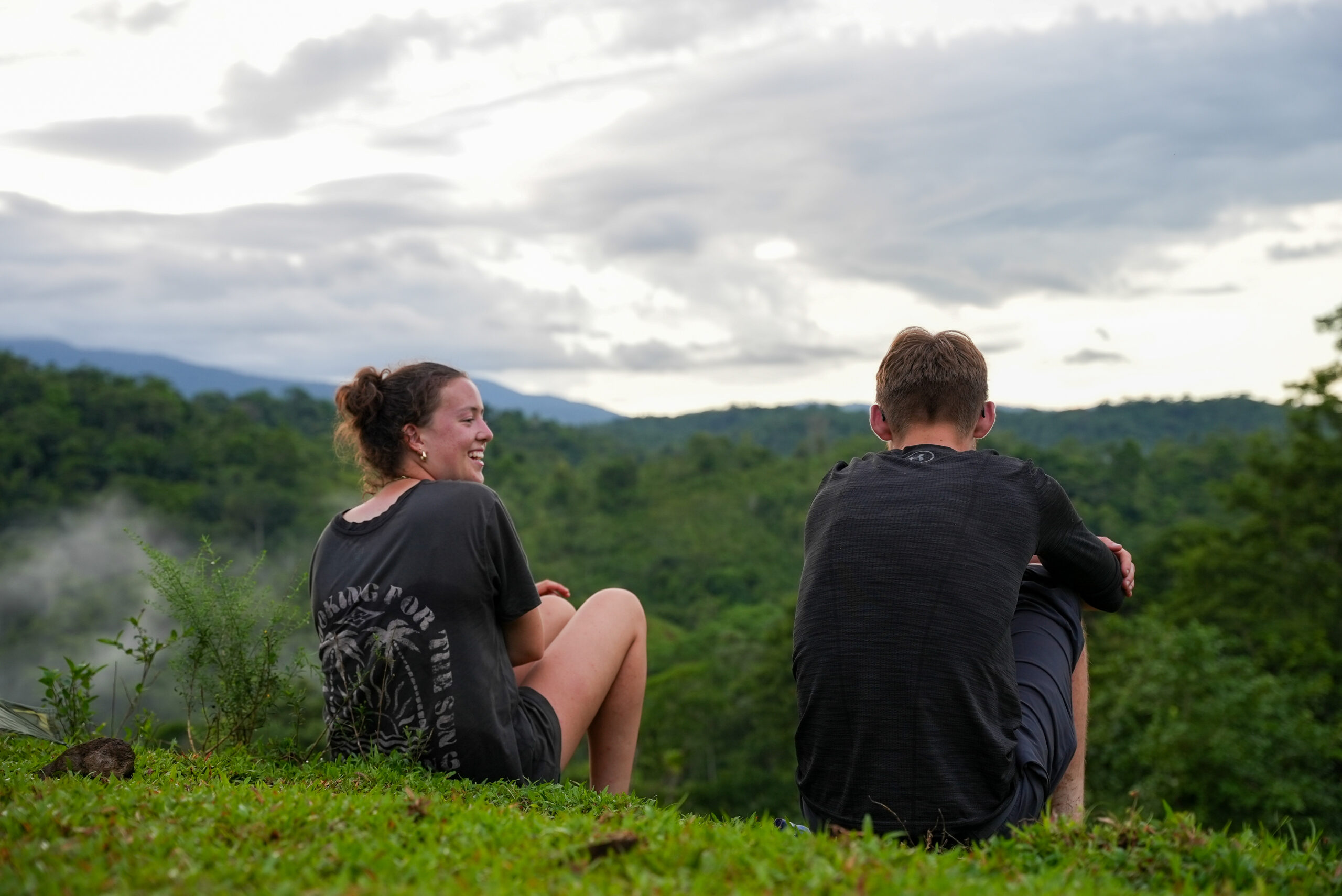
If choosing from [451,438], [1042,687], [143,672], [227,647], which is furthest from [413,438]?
[1042,687]

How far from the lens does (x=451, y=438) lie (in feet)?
13.0

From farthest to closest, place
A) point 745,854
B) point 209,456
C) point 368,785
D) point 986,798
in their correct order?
point 209,456 → point 368,785 → point 986,798 → point 745,854

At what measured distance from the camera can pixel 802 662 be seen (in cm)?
305

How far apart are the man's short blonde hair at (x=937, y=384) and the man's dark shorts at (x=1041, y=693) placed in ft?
1.87

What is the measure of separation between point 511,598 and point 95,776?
1.26 m

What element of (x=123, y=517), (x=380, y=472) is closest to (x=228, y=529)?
(x=123, y=517)

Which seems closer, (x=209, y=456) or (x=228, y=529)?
(x=228, y=529)

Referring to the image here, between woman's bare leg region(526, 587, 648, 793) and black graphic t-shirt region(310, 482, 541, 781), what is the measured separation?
0.31 metres

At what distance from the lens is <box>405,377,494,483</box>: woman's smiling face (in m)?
3.95

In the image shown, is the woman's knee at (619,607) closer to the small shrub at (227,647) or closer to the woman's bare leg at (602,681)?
the woman's bare leg at (602,681)

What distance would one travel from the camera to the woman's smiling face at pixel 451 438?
395 cm

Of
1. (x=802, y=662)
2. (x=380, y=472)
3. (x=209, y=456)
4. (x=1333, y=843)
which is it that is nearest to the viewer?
(x=1333, y=843)

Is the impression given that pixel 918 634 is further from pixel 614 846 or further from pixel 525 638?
pixel 525 638

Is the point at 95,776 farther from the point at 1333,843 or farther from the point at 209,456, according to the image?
the point at 209,456
